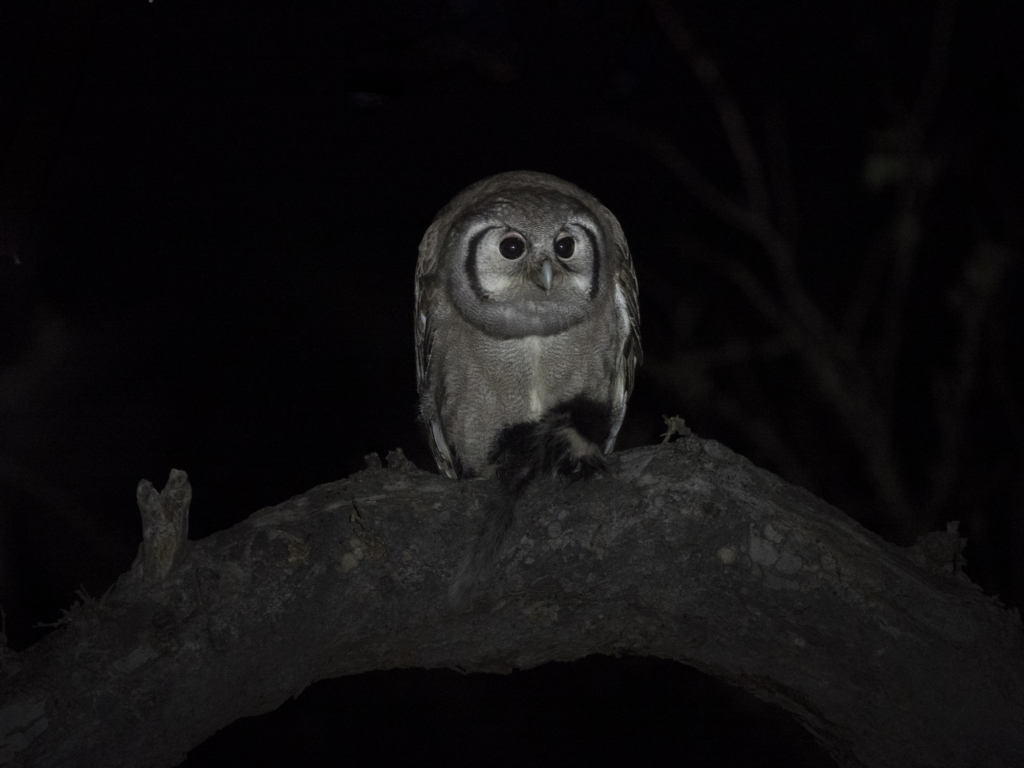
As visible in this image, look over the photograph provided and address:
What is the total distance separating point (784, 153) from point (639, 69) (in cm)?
88

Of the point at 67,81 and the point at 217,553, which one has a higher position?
the point at 67,81

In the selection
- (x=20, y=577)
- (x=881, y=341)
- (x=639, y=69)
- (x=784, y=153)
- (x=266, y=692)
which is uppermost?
(x=639, y=69)

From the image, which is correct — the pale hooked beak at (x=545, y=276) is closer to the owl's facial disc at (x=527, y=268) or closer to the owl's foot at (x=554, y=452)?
the owl's facial disc at (x=527, y=268)

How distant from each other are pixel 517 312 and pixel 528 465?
644mm

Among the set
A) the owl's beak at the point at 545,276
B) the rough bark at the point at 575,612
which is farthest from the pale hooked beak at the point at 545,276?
the rough bark at the point at 575,612

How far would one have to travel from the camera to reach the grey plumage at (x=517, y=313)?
6.81ft

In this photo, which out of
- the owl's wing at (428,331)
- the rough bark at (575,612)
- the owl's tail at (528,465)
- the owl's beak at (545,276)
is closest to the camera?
the rough bark at (575,612)

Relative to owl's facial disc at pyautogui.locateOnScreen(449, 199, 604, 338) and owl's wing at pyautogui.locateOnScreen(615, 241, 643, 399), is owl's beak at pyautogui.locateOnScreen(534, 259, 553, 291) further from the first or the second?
owl's wing at pyautogui.locateOnScreen(615, 241, 643, 399)

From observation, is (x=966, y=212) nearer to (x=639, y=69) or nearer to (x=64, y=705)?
(x=639, y=69)

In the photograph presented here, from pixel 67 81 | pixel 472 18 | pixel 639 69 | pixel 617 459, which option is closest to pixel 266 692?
pixel 617 459

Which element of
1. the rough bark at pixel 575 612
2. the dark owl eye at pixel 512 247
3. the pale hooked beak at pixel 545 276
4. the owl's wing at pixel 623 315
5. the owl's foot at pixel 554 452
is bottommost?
the rough bark at pixel 575 612

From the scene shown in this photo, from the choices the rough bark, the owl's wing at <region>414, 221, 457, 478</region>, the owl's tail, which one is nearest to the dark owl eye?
the owl's wing at <region>414, 221, 457, 478</region>

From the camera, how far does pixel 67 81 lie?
69.6 inches

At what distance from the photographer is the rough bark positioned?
1.33 metres
